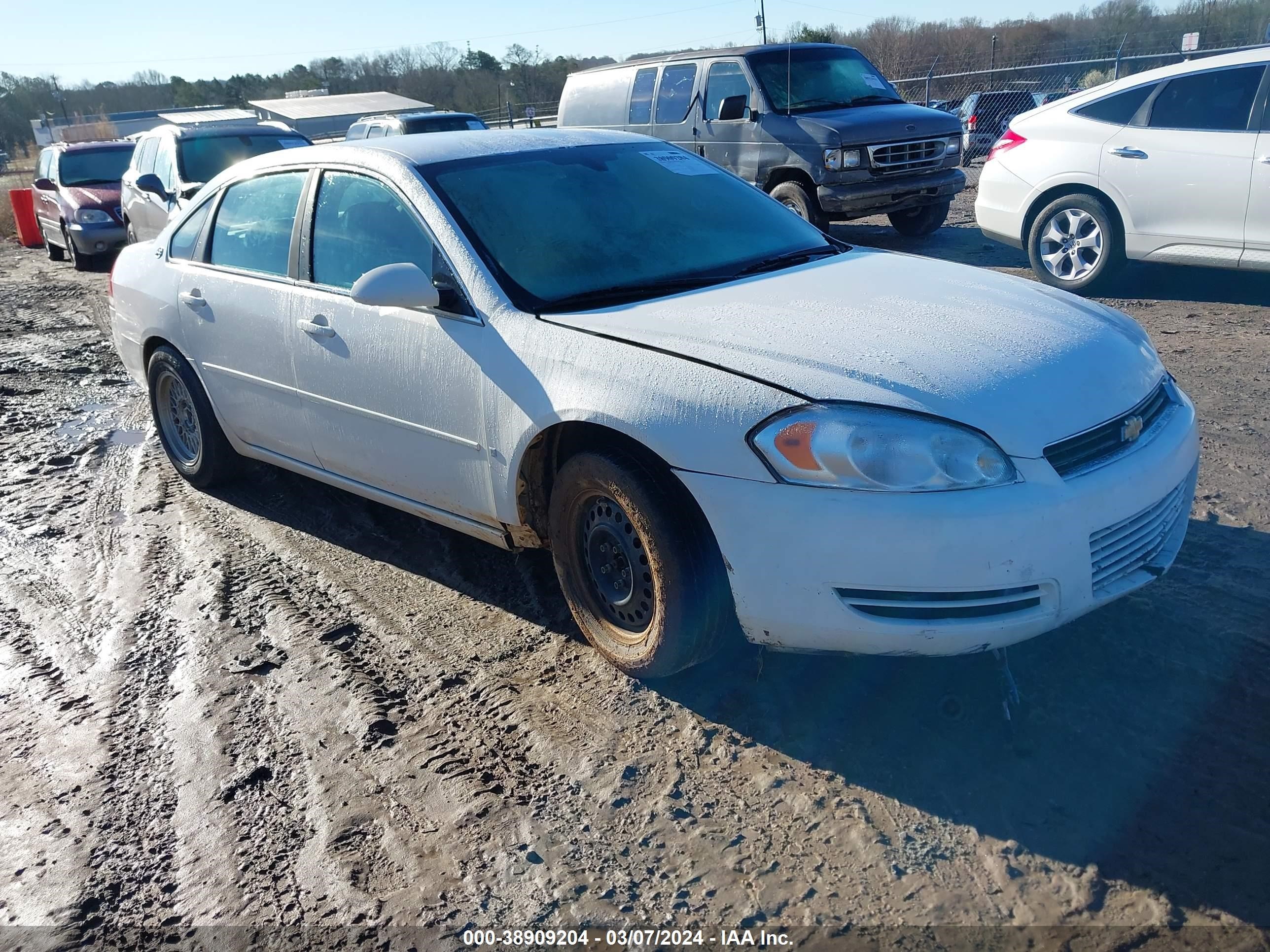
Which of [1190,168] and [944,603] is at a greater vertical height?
[1190,168]

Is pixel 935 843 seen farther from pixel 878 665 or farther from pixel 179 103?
pixel 179 103

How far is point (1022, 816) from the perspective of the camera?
269cm

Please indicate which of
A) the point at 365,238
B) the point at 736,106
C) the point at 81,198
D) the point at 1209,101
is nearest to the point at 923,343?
the point at 365,238

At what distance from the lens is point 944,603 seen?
2812 millimetres

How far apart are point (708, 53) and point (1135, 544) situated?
980cm

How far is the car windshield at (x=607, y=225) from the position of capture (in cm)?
372

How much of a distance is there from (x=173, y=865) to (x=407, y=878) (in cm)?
67

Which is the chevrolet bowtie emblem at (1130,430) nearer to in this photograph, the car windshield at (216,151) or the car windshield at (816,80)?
the car windshield at (816,80)

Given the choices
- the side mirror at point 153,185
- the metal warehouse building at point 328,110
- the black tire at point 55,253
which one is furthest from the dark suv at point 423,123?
the metal warehouse building at point 328,110

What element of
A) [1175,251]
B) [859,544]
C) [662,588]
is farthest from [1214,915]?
[1175,251]

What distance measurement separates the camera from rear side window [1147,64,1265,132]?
290 inches

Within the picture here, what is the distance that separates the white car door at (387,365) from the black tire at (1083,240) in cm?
554

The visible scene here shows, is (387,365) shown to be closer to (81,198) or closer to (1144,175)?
(1144,175)

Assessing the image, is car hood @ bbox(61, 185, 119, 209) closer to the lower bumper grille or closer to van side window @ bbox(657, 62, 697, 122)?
van side window @ bbox(657, 62, 697, 122)
